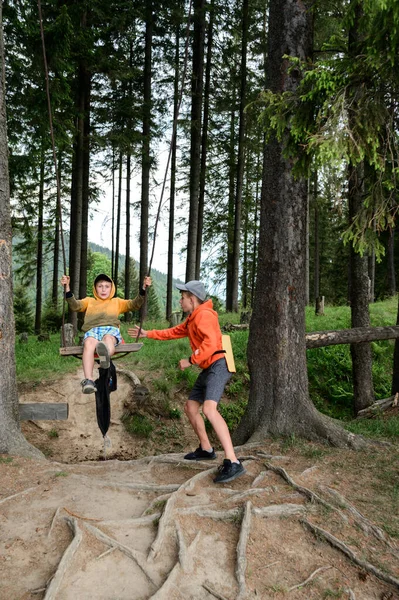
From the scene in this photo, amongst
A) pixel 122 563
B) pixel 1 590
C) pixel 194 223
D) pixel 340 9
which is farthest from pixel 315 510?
pixel 194 223

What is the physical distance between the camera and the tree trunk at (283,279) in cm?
589

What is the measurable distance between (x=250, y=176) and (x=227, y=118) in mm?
4433

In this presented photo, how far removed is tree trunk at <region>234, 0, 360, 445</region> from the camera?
589 centimetres

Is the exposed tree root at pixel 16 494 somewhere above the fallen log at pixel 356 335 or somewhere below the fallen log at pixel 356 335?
below

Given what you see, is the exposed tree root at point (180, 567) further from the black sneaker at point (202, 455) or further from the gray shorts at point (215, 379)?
the black sneaker at point (202, 455)

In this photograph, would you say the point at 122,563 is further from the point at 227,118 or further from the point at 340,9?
the point at 227,118

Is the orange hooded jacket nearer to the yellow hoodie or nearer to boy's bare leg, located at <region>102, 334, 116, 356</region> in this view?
boy's bare leg, located at <region>102, 334, 116, 356</region>

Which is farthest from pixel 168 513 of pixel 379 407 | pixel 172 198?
pixel 172 198

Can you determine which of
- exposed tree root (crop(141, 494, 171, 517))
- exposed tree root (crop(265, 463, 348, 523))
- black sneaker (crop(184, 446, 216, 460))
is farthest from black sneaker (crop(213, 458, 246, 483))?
black sneaker (crop(184, 446, 216, 460))

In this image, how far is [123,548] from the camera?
334 centimetres

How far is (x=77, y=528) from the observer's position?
352 centimetres

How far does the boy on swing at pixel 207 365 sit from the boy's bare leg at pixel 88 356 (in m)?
1.35

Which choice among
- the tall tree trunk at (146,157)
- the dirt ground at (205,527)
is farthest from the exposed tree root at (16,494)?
the tall tree trunk at (146,157)

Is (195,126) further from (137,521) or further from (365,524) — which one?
(365,524)
